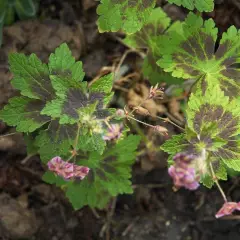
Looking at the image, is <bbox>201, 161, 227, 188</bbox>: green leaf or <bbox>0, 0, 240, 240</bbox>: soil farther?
<bbox>0, 0, 240, 240</bbox>: soil

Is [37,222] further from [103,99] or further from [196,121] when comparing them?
[196,121]

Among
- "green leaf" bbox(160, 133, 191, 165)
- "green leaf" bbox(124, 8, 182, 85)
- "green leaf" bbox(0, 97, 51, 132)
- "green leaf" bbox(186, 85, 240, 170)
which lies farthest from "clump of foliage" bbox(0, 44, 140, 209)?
"green leaf" bbox(124, 8, 182, 85)

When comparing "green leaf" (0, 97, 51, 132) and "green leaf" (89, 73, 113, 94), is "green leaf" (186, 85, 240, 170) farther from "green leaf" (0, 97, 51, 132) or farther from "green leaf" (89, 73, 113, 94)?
"green leaf" (0, 97, 51, 132)

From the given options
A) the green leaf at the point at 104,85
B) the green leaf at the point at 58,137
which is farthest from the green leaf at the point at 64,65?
the green leaf at the point at 58,137

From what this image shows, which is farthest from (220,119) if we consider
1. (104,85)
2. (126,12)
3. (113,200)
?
(113,200)

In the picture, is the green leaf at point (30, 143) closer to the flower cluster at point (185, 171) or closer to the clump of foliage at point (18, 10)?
the clump of foliage at point (18, 10)

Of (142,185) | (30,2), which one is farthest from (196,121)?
(30,2)
